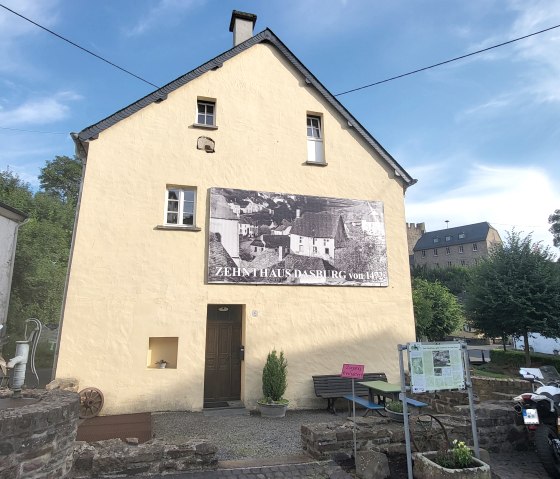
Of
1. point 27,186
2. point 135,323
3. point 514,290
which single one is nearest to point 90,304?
point 135,323

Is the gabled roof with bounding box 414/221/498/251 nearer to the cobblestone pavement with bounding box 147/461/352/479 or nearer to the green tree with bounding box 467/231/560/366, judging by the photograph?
the green tree with bounding box 467/231/560/366

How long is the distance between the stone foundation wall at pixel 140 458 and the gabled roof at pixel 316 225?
6.72m

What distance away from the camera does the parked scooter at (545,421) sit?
544 centimetres

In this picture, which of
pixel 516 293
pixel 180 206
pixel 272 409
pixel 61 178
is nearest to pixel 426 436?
pixel 272 409

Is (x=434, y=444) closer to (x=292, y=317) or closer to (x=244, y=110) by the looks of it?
(x=292, y=317)

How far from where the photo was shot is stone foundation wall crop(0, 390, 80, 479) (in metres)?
4.09

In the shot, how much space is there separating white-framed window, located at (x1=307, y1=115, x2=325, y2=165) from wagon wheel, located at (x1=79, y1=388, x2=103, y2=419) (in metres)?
8.64

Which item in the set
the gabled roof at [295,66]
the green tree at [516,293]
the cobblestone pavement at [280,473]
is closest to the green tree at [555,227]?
the green tree at [516,293]

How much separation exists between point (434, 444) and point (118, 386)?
7.08 meters

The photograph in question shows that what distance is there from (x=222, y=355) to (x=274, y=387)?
6.01 feet

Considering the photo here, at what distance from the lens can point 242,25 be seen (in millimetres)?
13078

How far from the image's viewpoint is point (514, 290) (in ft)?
69.9

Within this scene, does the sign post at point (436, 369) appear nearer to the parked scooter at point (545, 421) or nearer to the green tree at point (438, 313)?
the parked scooter at point (545, 421)

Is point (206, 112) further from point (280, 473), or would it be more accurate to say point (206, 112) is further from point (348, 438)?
point (280, 473)
